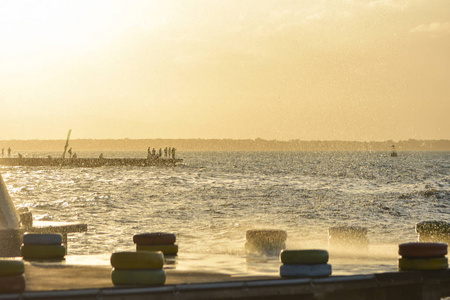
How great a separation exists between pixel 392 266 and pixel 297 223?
5711 centimetres

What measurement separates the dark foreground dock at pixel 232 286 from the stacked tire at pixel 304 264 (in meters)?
0.28

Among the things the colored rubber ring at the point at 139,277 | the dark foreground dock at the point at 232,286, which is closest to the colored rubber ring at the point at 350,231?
the dark foreground dock at the point at 232,286

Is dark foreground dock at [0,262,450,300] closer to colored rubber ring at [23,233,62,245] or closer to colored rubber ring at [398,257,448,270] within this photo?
colored rubber ring at [398,257,448,270]

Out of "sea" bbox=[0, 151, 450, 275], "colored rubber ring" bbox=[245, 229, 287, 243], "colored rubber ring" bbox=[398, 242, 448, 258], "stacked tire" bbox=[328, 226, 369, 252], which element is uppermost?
"colored rubber ring" bbox=[398, 242, 448, 258]

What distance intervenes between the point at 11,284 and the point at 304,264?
5.44 meters

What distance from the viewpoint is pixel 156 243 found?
67.2 feet

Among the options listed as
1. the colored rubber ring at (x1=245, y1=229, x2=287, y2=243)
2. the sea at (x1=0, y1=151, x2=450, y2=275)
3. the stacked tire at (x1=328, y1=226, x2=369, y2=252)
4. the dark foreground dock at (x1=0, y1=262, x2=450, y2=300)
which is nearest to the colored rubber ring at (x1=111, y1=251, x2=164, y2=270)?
the dark foreground dock at (x1=0, y1=262, x2=450, y2=300)

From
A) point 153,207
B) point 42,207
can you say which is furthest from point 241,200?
point 42,207

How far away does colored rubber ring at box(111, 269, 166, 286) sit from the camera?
13.5 meters

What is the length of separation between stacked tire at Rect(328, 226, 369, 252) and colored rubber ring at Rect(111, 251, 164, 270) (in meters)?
10.6

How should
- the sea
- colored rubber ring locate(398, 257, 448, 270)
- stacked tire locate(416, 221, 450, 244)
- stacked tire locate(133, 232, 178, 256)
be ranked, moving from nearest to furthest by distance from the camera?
colored rubber ring locate(398, 257, 448, 270)
stacked tire locate(133, 232, 178, 256)
stacked tire locate(416, 221, 450, 244)
the sea

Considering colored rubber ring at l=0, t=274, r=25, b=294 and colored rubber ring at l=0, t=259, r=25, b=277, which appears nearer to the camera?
colored rubber ring at l=0, t=274, r=25, b=294

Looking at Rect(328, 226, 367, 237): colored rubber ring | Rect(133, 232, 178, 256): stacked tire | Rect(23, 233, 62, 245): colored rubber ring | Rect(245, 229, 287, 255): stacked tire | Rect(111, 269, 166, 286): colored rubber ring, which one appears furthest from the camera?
Rect(328, 226, 367, 237): colored rubber ring

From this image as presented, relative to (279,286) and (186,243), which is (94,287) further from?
(186,243)
